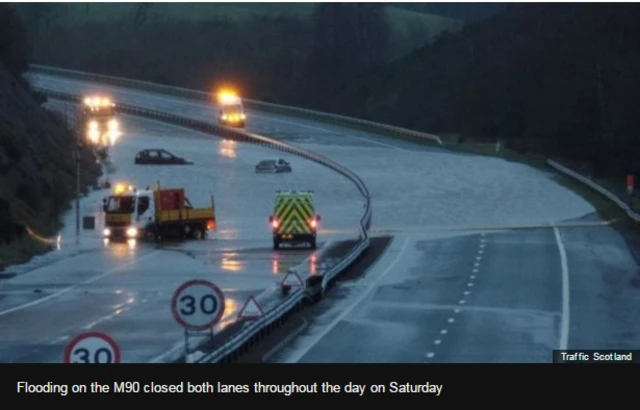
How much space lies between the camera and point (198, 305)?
60.7ft

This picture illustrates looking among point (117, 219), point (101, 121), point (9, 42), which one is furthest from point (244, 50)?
point (117, 219)

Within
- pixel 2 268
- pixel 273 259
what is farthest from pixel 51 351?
pixel 273 259

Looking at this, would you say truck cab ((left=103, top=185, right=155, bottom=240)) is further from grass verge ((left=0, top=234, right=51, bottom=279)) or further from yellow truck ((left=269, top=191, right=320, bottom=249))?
yellow truck ((left=269, top=191, right=320, bottom=249))

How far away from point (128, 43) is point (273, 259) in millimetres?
132509

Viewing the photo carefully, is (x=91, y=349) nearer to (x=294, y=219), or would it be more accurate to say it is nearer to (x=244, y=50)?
(x=294, y=219)

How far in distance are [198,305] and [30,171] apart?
156 ft

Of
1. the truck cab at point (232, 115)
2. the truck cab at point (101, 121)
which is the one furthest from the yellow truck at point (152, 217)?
the truck cab at point (232, 115)

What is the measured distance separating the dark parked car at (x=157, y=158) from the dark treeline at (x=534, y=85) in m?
22.2

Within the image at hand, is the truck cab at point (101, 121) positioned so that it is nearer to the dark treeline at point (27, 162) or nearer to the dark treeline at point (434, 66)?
the dark treeline at point (27, 162)

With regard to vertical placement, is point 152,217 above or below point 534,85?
below

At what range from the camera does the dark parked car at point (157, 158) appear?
84.6 m

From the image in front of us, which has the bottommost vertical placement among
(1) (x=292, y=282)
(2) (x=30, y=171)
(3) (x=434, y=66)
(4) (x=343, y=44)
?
(1) (x=292, y=282)

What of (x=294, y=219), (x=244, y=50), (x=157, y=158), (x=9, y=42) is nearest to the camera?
(x=294, y=219)

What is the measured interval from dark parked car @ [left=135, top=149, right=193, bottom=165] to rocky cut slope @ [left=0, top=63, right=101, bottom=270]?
9.36ft
